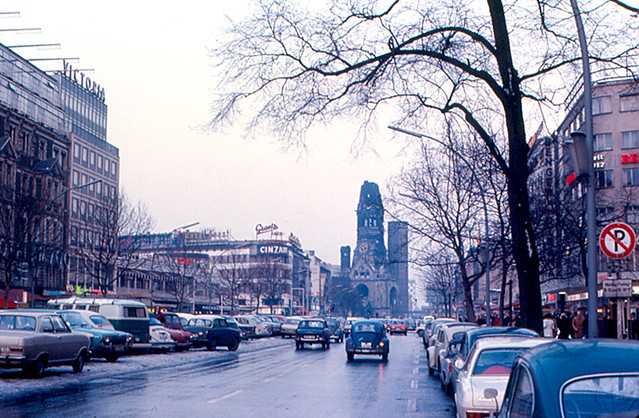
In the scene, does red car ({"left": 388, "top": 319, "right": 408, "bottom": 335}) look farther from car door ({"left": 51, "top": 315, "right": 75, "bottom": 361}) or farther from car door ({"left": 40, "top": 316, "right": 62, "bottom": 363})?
car door ({"left": 40, "top": 316, "right": 62, "bottom": 363})

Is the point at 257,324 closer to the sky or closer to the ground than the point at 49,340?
closer to the ground

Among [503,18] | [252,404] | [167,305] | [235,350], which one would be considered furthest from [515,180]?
[167,305]

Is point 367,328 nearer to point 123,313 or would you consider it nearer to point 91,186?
point 123,313

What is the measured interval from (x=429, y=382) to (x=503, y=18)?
10.4m

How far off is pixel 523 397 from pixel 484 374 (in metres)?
6.42

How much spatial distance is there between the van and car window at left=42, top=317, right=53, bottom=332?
11.6 meters

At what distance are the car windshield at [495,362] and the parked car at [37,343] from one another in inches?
523

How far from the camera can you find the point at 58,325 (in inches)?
962

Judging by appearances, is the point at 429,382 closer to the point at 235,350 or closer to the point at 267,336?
the point at 235,350

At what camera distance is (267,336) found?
230 ft

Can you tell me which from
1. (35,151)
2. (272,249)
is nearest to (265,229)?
(272,249)

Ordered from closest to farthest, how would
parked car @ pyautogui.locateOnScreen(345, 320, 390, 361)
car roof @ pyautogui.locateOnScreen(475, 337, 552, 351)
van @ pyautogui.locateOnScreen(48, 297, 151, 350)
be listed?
car roof @ pyautogui.locateOnScreen(475, 337, 552, 351)
van @ pyautogui.locateOnScreen(48, 297, 151, 350)
parked car @ pyautogui.locateOnScreen(345, 320, 390, 361)

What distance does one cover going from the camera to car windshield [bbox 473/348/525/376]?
12.7 meters

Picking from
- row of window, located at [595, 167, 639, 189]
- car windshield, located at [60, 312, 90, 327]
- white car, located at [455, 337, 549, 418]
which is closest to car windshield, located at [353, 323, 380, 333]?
car windshield, located at [60, 312, 90, 327]
